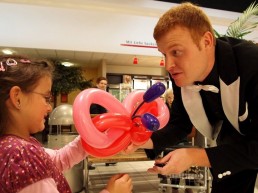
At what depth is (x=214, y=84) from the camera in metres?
1.09

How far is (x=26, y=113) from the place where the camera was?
0.89 m

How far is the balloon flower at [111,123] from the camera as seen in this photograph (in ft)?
3.00

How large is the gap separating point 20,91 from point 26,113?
8cm

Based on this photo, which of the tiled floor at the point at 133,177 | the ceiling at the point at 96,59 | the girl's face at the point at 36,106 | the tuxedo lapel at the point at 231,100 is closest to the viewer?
the girl's face at the point at 36,106

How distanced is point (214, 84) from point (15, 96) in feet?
2.53

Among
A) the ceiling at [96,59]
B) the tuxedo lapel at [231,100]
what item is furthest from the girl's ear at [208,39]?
the ceiling at [96,59]

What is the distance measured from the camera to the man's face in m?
0.98

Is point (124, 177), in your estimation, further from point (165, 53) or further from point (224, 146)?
point (165, 53)

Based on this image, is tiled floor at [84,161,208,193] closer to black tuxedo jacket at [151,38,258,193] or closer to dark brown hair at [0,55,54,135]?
black tuxedo jacket at [151,38,258,193]

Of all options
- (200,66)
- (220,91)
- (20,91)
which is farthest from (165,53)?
(20,91)

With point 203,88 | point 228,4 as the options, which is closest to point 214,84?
point 203,88

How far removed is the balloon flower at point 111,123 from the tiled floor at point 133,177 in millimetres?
2377

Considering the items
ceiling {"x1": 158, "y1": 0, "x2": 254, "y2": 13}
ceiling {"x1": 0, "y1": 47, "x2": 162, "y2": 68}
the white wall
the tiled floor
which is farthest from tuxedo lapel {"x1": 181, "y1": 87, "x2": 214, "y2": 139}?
ceiling {"x1": 0, "y1": 47, "x2": 162, "y2": 68}

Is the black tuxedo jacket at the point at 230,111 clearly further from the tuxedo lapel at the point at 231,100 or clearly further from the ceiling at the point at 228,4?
the ceiling at the point at 228,4
